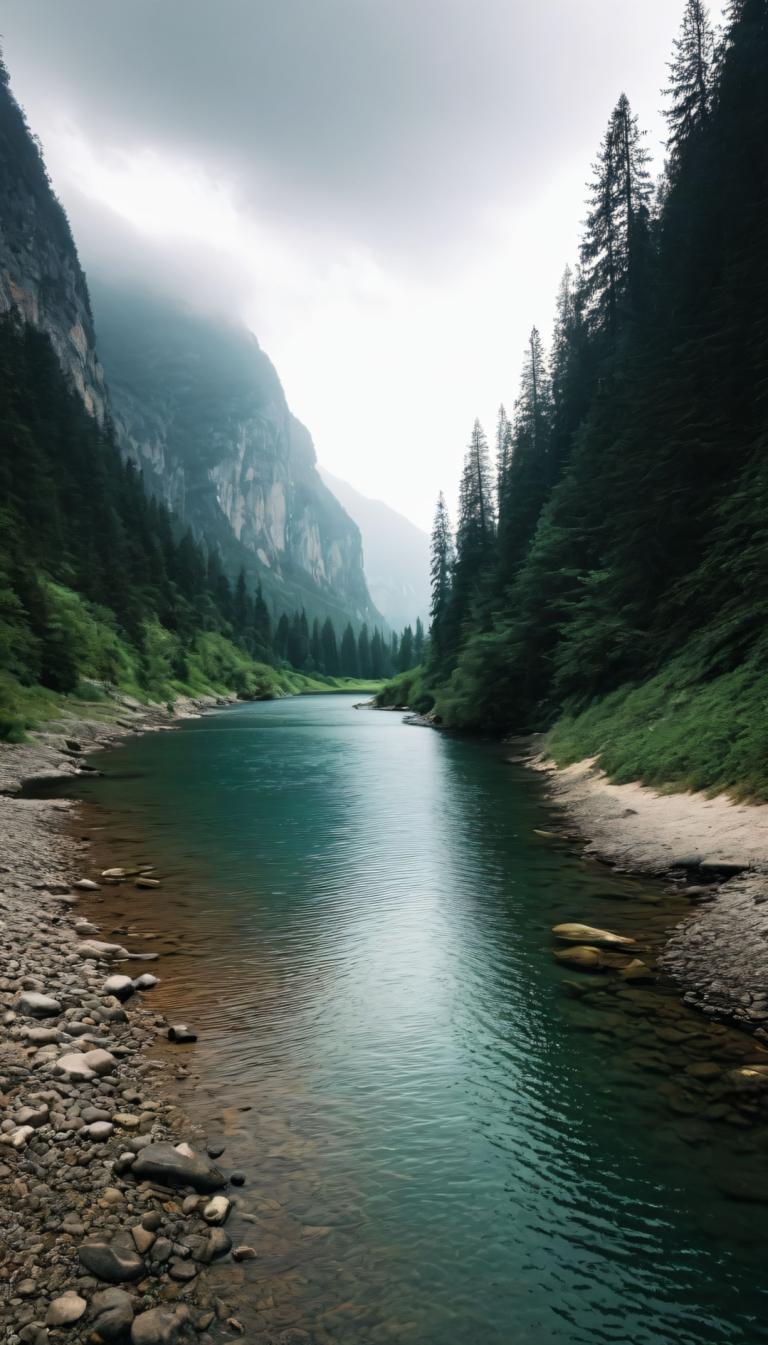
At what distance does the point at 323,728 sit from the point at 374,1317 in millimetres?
52960

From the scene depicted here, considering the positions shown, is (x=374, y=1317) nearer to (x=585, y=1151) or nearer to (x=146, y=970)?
(x=585, y=1151)

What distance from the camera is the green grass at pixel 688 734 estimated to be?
1606 cm

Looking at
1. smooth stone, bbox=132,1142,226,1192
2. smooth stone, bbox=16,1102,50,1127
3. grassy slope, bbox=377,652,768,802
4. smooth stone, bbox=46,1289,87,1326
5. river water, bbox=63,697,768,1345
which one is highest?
grassy slope, bbox=377,652,768,802

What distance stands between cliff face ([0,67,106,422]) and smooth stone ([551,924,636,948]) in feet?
482

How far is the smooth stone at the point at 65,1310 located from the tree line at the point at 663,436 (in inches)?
809

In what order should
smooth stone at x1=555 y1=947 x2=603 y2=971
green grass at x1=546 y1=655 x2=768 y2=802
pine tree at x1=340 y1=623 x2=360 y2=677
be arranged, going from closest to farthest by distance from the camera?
smooth stone at x1=555 y1=947 x2=603 y2=971
green grass at x1=546 y1=655 x2=768 y2=802
pine tree at x1=340 y1=623 x2=360 y2=677

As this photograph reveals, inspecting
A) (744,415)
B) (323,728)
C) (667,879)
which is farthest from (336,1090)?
(323,728)

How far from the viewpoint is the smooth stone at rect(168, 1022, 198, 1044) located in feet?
25.9

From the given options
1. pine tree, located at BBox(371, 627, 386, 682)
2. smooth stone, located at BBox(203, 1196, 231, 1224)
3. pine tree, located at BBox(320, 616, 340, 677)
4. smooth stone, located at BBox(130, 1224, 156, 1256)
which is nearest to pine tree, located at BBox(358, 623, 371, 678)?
pine tree, located at BBox(371, 627, 386, 682)

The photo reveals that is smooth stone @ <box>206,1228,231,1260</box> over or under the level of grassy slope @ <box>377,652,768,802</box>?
under

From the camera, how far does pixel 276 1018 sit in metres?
8.59

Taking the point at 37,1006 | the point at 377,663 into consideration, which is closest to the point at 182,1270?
the point at 37,1006

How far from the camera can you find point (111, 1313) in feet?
13.4

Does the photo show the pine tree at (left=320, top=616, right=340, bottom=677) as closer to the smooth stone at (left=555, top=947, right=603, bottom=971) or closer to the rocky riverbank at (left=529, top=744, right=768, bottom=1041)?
the rocky riverbank at (left=529, top=744, right=768, bottom=1041)
